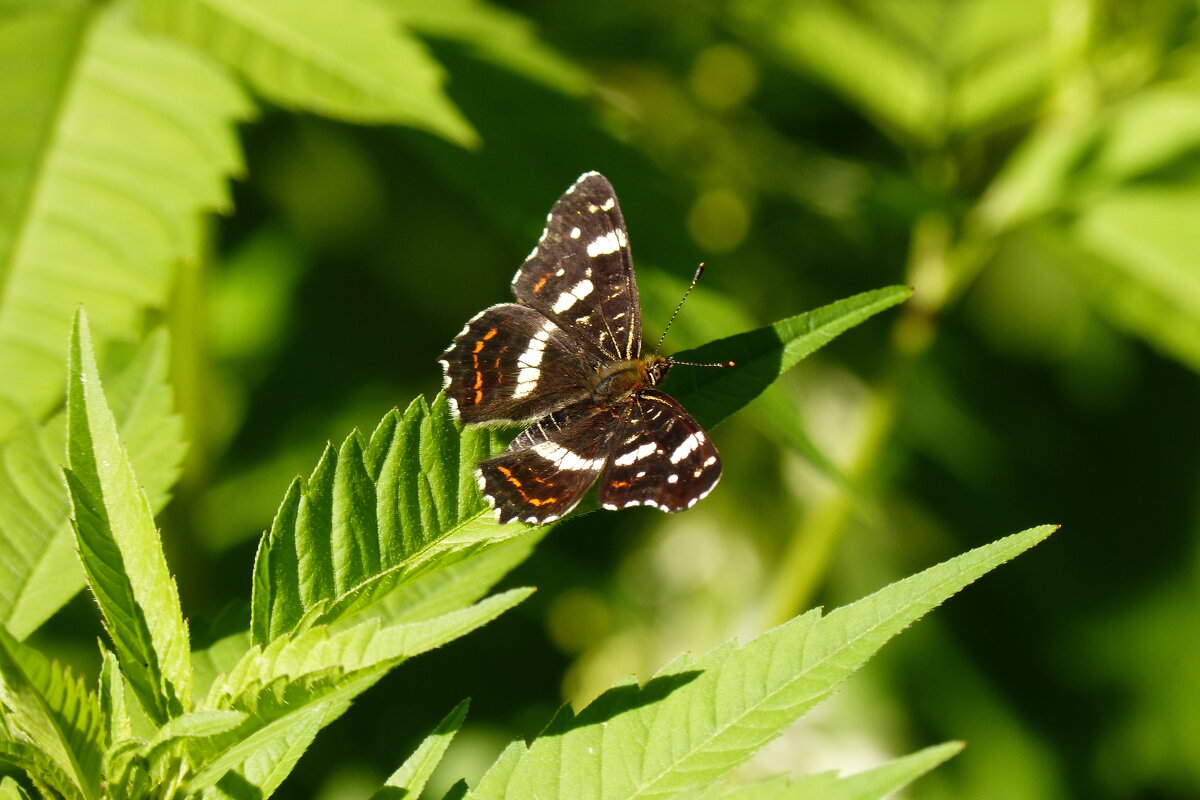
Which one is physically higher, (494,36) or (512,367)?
(494,36)

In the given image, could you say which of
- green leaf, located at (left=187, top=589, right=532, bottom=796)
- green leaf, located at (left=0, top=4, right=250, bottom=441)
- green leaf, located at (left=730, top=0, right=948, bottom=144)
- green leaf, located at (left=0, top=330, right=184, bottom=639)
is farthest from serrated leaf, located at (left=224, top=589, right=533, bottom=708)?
green leaf, located at (left=730, top=0, right=948, bottom=144)

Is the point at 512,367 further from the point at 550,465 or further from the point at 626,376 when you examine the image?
the point at 550,465

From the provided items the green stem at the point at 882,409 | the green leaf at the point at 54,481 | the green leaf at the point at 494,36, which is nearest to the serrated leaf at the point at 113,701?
the green leaf at the point at 54,481

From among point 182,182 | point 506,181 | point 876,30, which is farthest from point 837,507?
point 182,182

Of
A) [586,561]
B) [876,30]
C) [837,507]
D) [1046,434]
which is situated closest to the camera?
[837,507]

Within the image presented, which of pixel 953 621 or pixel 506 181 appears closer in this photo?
pixel 506 181

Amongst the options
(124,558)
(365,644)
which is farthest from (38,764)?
(365,644)

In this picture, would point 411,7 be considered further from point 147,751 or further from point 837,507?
point 147,751
